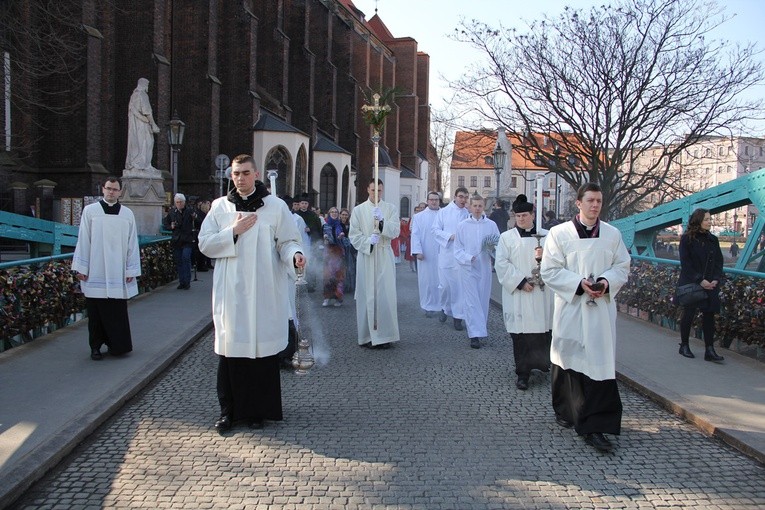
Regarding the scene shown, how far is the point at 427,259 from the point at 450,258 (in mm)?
1467

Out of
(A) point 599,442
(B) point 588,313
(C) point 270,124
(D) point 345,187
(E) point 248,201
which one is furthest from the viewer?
(D) point 345,187

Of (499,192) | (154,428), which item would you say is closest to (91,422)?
(154,428)

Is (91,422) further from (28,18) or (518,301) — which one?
(28,18)

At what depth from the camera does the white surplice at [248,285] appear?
554cm

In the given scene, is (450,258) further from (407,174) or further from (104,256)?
(407,174)

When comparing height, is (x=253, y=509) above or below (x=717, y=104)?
below

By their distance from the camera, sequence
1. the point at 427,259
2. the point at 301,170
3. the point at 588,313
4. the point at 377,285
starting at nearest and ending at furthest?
the point at 588,313 → the point at 377,285 → the point at 427,259 → the point at 301,170

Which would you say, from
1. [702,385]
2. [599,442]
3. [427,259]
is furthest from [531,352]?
[427,259]

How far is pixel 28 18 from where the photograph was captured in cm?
1912

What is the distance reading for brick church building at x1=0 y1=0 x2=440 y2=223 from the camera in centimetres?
2302

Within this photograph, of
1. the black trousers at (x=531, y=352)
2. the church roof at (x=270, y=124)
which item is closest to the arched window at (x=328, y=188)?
the church roof at (x=270, y=124)

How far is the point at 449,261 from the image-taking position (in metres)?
11.8

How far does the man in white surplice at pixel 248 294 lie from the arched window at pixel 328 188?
38047 millimetres

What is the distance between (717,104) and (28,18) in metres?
17.8
